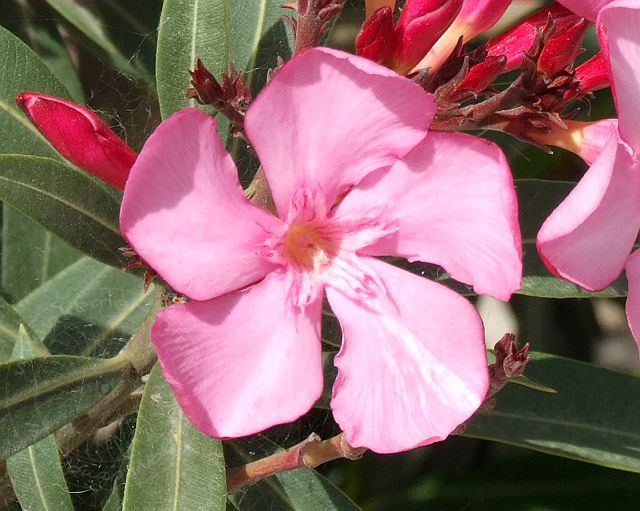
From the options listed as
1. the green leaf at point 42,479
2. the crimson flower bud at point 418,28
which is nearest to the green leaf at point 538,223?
the crimson flower bud at point 418,28

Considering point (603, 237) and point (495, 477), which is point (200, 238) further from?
point (495, 477)

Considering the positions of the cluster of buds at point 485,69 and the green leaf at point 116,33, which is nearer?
the cluster of buds at point 485,69

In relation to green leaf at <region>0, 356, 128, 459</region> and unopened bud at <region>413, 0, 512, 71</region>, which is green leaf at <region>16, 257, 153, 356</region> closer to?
green leaf at <region>0, 356, 128, 459</region>

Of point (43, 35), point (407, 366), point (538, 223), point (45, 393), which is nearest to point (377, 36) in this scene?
point (407, 366)

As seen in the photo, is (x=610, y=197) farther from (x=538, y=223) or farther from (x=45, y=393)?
(x=45, y=393)

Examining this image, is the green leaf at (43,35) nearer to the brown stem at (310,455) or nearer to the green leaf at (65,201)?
the green leaf at (65,201)
